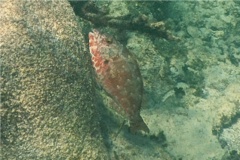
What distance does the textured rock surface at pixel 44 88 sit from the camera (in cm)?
237

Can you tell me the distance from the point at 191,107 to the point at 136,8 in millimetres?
1981

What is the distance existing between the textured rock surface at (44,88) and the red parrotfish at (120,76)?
183 mm

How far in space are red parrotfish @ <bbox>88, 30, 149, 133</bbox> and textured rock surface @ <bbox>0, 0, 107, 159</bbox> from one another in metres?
0.18

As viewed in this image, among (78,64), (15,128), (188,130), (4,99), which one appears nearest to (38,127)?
(15,128)

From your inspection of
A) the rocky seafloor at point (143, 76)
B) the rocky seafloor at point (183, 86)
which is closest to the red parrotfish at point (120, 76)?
the rocky seafloor at point (143, 76)

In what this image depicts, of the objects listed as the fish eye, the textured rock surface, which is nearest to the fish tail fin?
the textured rock surface

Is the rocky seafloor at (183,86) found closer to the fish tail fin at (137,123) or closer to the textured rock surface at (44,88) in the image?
the fish tail fin at (137,123)

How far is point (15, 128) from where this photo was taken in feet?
7.72

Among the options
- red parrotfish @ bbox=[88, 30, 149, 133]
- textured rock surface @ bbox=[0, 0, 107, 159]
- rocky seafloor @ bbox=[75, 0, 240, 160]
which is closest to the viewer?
textured rock surface @ bbox=[0, 0, 107, 159]

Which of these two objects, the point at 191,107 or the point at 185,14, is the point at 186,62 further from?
the point at 185,14

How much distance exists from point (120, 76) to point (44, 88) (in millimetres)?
785

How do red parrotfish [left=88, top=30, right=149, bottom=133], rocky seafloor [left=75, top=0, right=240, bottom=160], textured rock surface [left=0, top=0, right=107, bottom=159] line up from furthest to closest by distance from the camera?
1. rocky seafloor [left=75, top=0, right=240, bottom=160]
2. red parrotfish [left=88, top=30, right=149, bottom=133]
3. textured rock surface [left=0, top=0, right=107, bottom=159]

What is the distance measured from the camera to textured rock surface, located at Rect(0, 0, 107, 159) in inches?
93.2

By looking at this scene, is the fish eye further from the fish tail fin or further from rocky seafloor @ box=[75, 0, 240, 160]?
the fish tail fin
